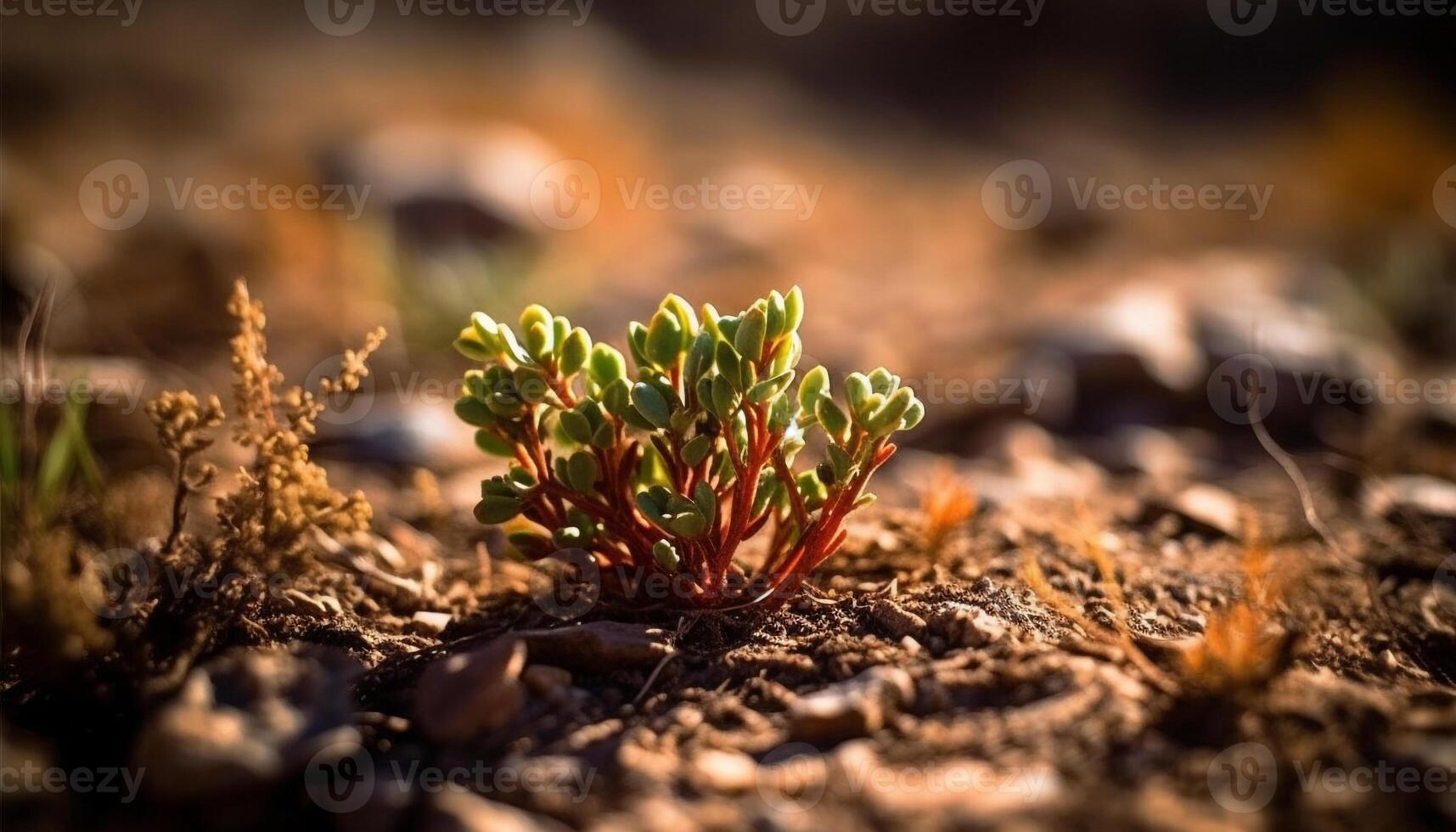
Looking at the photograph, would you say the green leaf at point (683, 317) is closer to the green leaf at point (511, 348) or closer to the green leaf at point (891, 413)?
the green leaf at point (511, 348)

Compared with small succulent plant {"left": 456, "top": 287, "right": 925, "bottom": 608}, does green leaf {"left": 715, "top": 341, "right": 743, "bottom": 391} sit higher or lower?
higher

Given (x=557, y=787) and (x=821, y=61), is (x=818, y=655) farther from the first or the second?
(x=821, y=61)

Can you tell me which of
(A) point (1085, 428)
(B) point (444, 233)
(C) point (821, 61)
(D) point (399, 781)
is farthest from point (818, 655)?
(C) point (821, 61)
